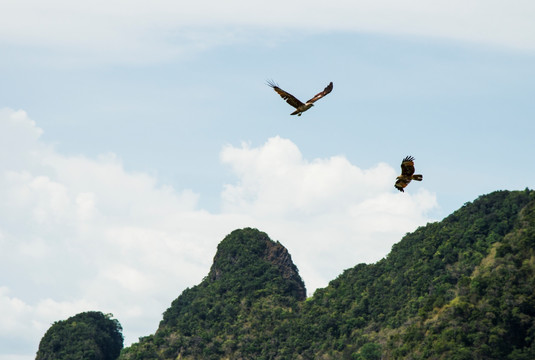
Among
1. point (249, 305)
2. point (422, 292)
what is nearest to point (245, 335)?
point (249, 305)

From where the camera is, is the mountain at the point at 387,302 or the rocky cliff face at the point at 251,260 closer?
the mountain at the point at 387,302

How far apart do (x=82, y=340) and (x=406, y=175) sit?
11708 cm

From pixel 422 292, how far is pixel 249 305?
31938 millimetres

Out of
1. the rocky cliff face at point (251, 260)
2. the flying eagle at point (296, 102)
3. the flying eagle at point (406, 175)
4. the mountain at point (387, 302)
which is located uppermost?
the rocky cliff face at point (251, 260)

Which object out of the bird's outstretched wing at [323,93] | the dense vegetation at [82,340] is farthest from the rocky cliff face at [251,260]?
the bird's outstretched wing at [323,93]

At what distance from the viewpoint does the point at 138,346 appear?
129 metres

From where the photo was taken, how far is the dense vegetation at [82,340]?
13088 centimetres

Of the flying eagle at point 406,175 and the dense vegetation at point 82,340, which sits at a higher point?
the dense vegetation at point 82,340

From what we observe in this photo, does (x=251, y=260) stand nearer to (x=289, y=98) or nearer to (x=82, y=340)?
(x=82, y=340)

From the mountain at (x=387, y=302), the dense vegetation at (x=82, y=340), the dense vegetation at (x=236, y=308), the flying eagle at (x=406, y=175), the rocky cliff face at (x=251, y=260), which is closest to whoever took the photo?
the flying eagle at (x=406, y=175)

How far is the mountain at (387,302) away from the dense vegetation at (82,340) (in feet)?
23.0

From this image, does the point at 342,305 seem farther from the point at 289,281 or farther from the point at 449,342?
the point at 449,342

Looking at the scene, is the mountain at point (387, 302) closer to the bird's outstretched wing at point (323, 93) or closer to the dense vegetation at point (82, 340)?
the dense vegetation at point (82, 340)

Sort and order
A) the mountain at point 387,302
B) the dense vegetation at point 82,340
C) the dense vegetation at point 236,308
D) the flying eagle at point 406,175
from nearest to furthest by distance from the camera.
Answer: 1. the flying eagle at point 406,175
2. the mountain at point 387,302
3. the dense vegetation at point 236,308
4. the dense vegetation at point 82,340
